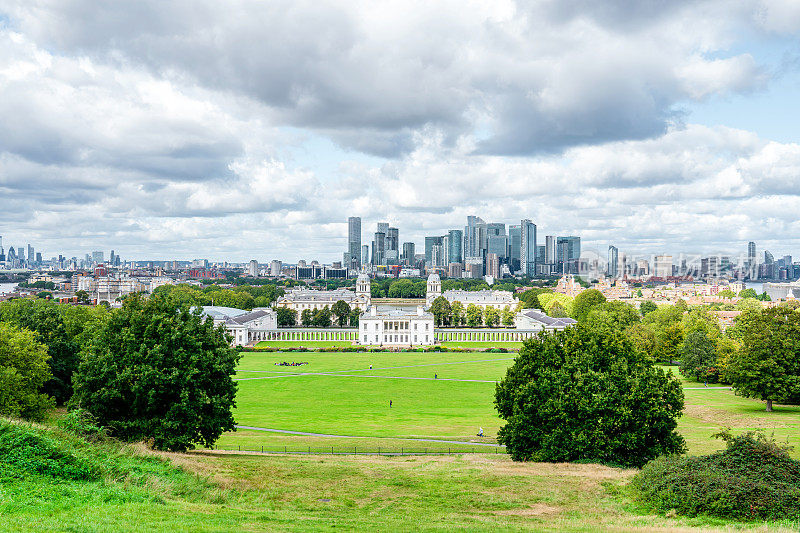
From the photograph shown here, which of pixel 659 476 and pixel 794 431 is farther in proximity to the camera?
pixel 794 431

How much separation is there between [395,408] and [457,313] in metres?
90.6

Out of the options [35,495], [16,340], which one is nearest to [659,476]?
[35,495]

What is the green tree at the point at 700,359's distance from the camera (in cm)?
6600

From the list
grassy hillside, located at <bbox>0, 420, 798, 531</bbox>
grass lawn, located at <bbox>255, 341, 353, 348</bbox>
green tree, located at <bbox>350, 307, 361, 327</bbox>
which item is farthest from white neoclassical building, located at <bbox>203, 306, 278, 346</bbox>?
grassy hillside, located at <bbox>0, 420, 798, 531</bbox>

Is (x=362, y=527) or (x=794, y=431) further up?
(x=362, y=527)

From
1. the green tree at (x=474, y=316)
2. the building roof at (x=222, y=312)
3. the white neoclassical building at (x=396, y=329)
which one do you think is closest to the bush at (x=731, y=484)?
the white neoclassical building at (x=396, y=329)

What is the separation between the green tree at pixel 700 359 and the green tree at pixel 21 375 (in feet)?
197

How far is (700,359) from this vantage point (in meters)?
66.9

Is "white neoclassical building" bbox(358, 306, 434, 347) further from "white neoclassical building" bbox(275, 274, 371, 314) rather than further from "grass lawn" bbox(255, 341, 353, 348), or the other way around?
"white neoclassical building" bbox(275, 274, 371, 314)

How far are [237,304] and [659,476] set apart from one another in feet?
464

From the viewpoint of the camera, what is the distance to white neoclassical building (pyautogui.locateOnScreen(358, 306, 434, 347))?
386 ft

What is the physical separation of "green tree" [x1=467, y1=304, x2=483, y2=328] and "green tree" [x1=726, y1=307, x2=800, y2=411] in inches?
3398

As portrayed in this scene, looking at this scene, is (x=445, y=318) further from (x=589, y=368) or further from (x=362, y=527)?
(x=362, y=527)

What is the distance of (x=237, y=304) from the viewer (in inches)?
6024
